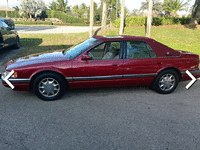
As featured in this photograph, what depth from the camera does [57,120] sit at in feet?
11.5

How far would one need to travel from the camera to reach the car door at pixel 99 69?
4383 mm

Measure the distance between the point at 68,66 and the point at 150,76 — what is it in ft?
6.89

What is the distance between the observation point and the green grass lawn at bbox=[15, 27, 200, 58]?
12102 mm

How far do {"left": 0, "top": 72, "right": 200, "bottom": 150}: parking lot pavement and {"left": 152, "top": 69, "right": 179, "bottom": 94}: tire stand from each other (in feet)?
0.57

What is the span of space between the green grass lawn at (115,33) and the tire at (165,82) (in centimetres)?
751

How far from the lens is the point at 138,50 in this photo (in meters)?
4.75

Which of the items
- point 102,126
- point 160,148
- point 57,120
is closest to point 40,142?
point 57,120

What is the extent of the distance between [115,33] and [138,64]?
1328 centimetres

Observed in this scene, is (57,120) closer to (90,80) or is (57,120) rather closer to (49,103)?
(49,103)

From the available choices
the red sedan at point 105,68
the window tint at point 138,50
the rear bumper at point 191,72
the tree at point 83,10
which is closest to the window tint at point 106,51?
the red sedan at point 105,68

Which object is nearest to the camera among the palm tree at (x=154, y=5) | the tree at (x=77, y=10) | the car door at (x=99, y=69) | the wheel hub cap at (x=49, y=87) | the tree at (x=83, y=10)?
the wheel hub cap at (x=49, y=87)

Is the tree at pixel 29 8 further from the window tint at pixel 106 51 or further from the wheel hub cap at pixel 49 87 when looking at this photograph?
the wheel hub cap at pixel 49 87

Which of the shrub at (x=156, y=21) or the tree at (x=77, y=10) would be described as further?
the tree at (x=77, y=10)

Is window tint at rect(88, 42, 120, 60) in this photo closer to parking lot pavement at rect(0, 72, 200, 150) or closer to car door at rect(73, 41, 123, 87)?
car door at rect(73, 41, 123, 87)
